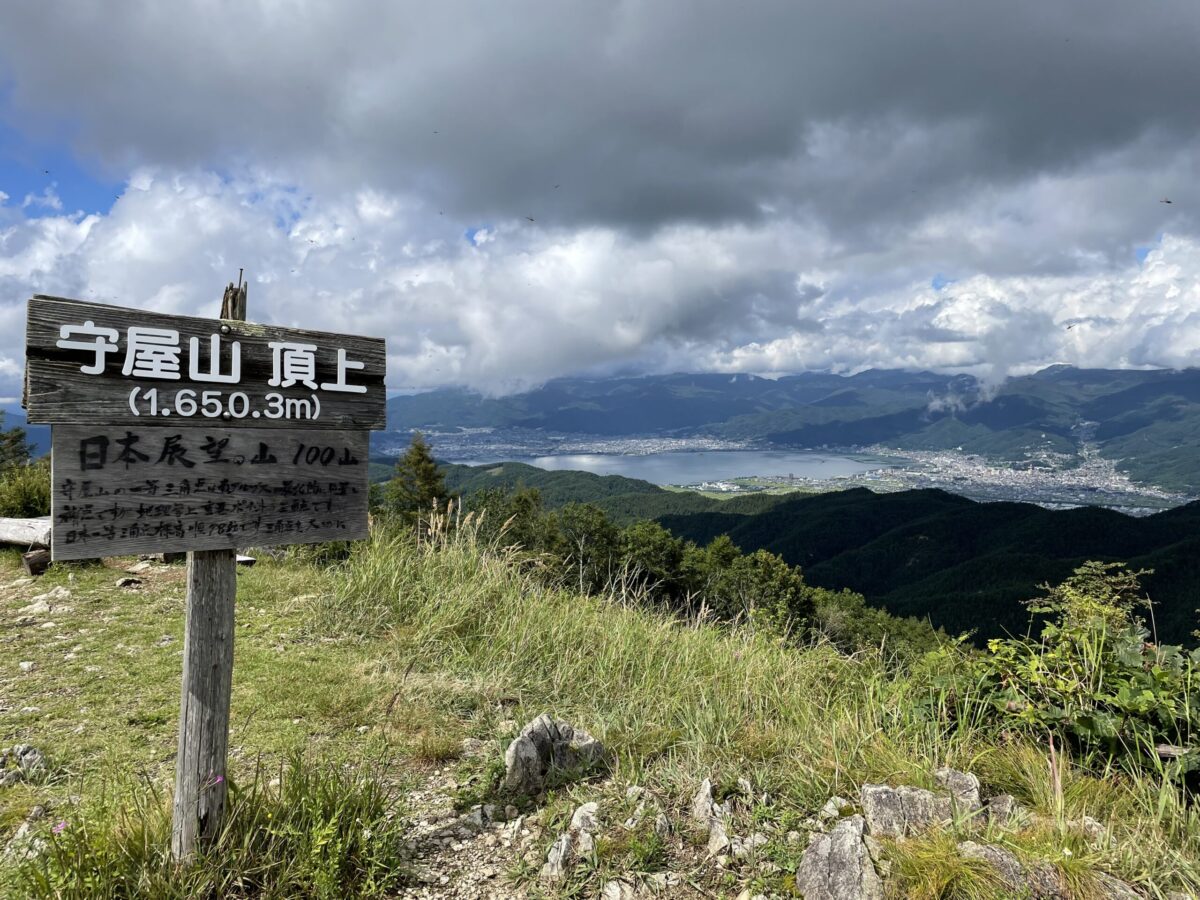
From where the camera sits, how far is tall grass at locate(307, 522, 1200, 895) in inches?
98.4

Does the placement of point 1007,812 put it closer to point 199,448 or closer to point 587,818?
point 587,818

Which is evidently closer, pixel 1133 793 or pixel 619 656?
pixel 1133 793

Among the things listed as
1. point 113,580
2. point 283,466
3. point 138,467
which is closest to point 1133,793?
point 283,466

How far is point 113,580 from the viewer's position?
6781 mm

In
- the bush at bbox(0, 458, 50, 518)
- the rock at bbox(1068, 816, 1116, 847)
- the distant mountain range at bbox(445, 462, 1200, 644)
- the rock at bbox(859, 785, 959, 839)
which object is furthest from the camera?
the distant mountain range at bbox(445, 462, 1200, 644)

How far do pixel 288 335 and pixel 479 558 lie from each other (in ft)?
13.1

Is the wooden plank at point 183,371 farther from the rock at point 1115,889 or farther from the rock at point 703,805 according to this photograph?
the rock at point 1115,889

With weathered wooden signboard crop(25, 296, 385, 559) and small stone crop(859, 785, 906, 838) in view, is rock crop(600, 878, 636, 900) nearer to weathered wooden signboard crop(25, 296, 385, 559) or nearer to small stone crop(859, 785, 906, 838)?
small stone crop(859, 785, 906, 838)

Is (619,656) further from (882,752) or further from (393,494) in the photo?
(393,494)

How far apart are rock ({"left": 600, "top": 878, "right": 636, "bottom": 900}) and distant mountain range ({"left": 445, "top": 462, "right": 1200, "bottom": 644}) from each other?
1898 inches

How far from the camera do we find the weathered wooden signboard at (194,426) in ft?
6.71

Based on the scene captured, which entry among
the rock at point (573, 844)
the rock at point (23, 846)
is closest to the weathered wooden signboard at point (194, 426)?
the rock at point (23, 846)

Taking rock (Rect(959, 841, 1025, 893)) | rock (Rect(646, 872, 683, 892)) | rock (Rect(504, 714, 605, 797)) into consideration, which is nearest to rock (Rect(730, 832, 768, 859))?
rock (Rect(646, 872, 683, 892))

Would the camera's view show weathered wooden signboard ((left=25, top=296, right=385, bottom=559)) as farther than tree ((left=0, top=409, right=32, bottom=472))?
No
